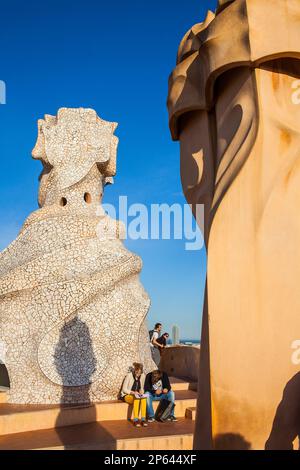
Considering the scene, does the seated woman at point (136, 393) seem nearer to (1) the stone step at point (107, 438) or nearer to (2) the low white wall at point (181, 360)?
(1) the stone step at point (107, 438)

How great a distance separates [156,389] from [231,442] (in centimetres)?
397

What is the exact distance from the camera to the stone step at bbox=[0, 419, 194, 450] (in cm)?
494

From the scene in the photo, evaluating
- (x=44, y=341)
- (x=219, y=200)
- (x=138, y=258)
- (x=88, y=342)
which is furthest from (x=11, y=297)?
(x=219, y=200)

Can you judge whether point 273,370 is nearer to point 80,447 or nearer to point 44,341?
point 80,447

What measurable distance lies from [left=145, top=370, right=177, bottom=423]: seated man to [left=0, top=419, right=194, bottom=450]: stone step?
7.8 inches

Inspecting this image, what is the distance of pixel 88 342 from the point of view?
275 inches

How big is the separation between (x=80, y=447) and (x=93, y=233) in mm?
3964

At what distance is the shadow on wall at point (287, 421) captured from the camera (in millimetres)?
2418

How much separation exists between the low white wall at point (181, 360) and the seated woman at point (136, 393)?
2959 millimetres

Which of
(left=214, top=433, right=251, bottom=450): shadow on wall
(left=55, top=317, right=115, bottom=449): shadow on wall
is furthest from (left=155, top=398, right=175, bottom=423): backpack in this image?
(left=214, top=433, right=251, bottom=450): shadow on wall

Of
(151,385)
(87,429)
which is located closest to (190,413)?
(151,385)

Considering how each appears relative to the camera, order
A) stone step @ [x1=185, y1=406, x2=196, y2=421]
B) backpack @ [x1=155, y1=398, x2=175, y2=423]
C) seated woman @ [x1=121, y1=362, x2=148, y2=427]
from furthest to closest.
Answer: stone step @ [x1=185, y1=406, x2=196, y2=421] → backpack @ [x1=155, y1=398, x2=175, y2=423] → seated woman @ [x1=121, y1=362, x2=148, y2=427]

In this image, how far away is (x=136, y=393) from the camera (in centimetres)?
618

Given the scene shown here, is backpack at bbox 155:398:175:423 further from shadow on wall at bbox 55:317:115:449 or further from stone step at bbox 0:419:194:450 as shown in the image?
shadow on wall at bbox 55:317:115:449
